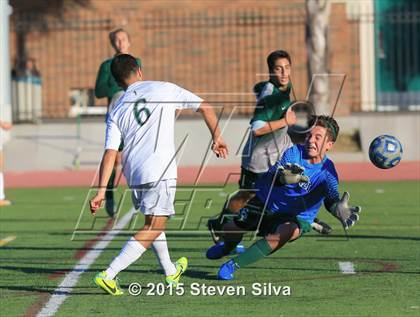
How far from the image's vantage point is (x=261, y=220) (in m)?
9.93

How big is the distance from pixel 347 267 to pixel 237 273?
1.07 metres

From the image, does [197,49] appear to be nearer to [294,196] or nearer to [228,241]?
[228,241]

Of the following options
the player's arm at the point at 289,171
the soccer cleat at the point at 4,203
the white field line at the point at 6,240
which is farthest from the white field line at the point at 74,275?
the soccer cleat at the point at 4,203

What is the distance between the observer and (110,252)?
12000mm

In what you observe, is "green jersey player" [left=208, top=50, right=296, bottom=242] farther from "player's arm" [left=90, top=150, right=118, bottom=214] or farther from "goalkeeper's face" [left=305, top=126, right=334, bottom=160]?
"player's arm" [left=90, top=150, right=118, bottom=214]

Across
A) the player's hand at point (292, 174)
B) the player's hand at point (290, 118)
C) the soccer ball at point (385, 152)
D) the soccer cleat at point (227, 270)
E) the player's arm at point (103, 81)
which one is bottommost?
the soccer cleat at point (227, 270)

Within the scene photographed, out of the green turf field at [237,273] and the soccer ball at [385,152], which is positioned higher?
the soccer ball at [385,152]

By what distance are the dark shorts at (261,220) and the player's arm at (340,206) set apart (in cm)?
43

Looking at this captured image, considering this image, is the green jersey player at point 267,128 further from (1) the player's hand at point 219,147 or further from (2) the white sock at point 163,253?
(1) the player's hand at point 219,147

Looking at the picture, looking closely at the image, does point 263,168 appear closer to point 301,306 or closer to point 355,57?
point 301,306

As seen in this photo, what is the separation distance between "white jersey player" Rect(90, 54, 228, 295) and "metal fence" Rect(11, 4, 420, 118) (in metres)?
17.4

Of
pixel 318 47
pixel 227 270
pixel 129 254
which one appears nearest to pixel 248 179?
pixel 227 270

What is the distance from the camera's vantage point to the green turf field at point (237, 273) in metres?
8.74

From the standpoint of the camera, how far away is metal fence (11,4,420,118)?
2684cm
